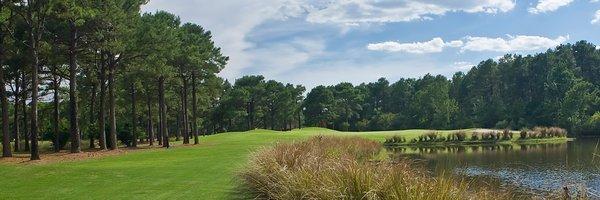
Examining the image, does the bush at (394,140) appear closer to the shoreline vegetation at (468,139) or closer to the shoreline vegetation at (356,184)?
the shoreline vegetation at (468,139)

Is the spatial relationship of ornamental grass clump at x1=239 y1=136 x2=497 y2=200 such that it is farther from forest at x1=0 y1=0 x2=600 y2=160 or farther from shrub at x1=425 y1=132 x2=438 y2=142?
shrub at x1=425 y1=132 x2=438 y2=142

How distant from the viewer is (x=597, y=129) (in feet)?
245

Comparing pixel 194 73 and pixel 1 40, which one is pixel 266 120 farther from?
pixel 1 40

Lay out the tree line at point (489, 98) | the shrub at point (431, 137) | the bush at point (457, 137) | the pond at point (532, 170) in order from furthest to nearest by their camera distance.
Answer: the tree line at point (489, 98)
the bush at point (457, 137)
the shrub at point (431, 137)
the pond at point (532, 170)

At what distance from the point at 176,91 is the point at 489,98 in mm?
74961

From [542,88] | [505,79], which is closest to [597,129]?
[542,88]

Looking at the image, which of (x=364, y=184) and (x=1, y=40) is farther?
(x=1, y=40)

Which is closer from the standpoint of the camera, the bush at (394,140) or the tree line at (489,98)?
the bush at (394,140)

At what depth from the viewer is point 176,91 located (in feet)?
211

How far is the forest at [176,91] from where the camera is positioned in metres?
33.3

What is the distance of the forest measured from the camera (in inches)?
1310

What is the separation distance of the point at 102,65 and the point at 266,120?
251 ft

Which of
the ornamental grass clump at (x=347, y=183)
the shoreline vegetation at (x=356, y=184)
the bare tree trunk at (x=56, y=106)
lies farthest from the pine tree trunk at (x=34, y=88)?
the ornamental grass clump at (x=347, y=183)

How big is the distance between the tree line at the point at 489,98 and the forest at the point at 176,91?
255mm
